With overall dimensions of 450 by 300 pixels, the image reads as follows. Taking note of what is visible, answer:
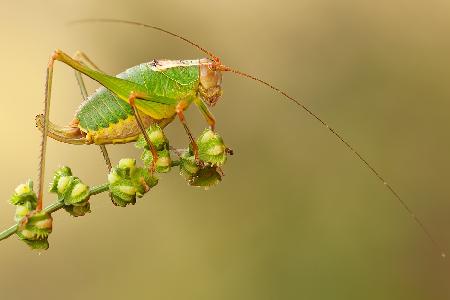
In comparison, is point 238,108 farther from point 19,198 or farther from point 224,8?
point 19,198

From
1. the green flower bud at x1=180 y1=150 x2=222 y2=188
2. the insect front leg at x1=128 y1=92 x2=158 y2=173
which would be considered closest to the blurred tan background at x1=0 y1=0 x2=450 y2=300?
the insect front leg at x1=128 y1=92 x2=158 y2=173

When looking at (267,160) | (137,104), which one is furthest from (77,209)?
(267,160)

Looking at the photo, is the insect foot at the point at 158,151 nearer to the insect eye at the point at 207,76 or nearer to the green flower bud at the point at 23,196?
the green flower bud at the point at 23,196

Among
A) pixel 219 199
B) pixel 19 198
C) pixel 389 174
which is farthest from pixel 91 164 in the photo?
pixel 19 198

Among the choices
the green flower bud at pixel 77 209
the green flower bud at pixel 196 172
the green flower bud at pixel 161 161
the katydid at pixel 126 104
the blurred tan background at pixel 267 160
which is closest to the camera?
the green flower bud at pixel 77 209

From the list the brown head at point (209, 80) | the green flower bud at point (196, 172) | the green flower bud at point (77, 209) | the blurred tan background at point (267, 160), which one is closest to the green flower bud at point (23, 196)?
the green flower bud at point (77, 209)

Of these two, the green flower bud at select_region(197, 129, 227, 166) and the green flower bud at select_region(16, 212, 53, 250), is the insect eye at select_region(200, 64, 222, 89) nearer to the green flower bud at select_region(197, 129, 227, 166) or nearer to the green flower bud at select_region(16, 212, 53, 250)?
the green flower bud at select_region(197, 129, 227, 166)
